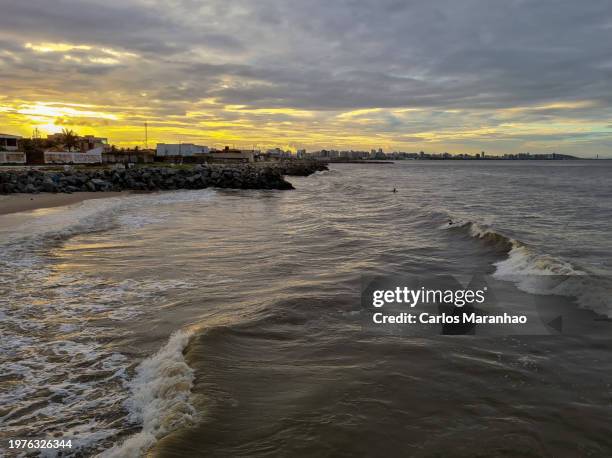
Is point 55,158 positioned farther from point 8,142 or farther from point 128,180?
point 128,180

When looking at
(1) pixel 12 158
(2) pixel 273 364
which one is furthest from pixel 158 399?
(1) pixel 12 158

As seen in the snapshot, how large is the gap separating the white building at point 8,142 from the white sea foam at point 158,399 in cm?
6632

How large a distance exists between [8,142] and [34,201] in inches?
1864

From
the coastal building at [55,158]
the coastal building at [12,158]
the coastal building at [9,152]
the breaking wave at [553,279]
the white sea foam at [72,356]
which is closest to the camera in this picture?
the white sea foam at [72,356]

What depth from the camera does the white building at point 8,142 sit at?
6091 centimetres

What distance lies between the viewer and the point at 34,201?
25.7 meters

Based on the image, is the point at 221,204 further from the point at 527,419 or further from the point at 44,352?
the point at 527,419

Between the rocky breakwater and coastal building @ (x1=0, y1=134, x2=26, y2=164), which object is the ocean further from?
coastal building @ (x1=0, y1=134, x2=26, y2=164)

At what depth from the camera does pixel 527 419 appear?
4.46m

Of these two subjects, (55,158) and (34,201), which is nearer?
(34,201)

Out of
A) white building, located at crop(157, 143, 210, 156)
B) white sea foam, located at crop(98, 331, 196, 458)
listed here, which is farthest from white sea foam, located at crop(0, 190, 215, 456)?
white building, located at crop(157, 143, 210, 156)

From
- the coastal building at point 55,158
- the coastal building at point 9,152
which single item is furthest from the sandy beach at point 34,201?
the coastal building at point 55,158

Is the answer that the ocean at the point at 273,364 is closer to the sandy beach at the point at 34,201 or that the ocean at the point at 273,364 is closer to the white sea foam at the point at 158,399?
the white sea foam at the point at 158,399

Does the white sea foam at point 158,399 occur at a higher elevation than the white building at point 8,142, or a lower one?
lower
